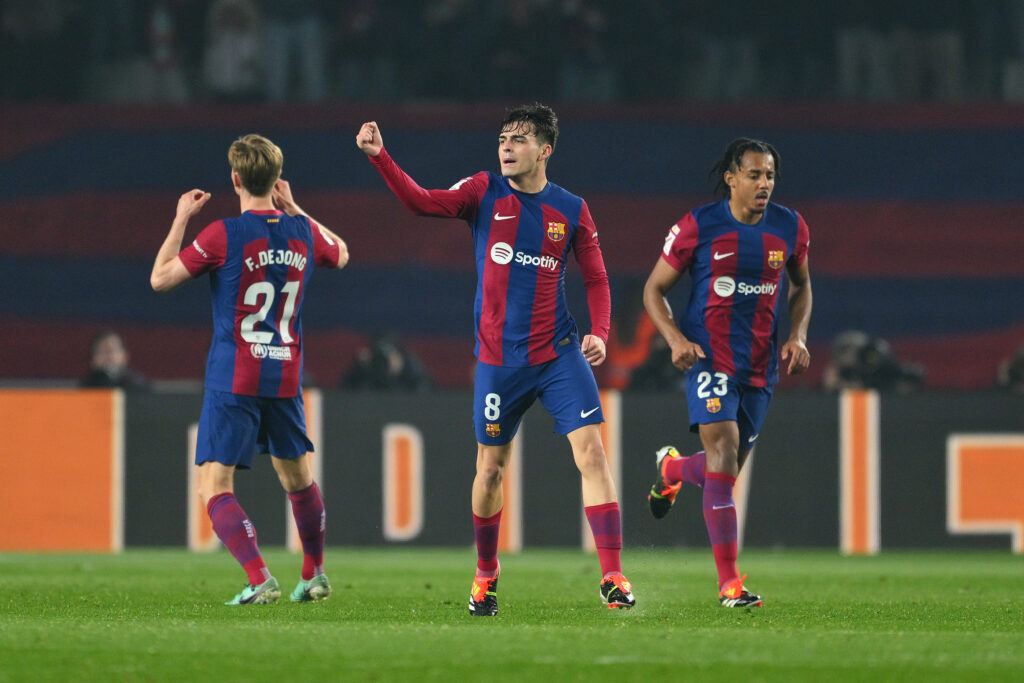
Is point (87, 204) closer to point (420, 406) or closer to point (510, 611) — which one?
point (420, 406)

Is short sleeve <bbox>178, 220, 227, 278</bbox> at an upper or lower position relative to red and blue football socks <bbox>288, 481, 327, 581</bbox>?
upper

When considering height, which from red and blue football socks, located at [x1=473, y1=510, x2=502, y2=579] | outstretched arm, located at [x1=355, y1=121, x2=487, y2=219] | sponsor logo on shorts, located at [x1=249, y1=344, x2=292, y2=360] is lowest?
red and blue football socks, located at [x1=473, y1=510, x2=502, y2=579]

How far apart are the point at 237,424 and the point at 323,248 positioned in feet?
2.92

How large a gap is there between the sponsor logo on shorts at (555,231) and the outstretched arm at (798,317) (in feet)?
4.49

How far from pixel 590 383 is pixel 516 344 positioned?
343 millimetres

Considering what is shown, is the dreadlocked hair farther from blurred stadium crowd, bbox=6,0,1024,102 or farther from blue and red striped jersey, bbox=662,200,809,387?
blurred stadium crowd, bbox=6,0,1024,102

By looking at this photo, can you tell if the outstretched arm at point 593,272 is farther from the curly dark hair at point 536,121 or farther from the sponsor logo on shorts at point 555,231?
the curly dark hair at point 536,121

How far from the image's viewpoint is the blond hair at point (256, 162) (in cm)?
656

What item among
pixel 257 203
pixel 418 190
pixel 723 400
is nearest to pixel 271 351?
pixel 257 203

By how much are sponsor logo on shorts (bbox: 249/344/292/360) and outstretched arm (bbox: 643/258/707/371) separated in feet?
5.37

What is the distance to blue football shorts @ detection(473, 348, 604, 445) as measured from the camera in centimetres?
616

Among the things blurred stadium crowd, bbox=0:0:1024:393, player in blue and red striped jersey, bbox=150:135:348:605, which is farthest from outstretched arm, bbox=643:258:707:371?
blurred stadium crowd, bbox=0:0:1024:393

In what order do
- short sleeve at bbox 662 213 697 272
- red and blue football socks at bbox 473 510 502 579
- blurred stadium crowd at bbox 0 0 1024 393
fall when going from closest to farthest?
red and blue football socks at bbox 473 510 502 579
short sleeve at bbox 662 213 697 272
blurred stadium crowd at bbox 0 0 1024 393

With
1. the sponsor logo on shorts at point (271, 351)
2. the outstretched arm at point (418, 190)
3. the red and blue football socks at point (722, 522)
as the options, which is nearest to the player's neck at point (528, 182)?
the outstretched arm at point (418, 190)
